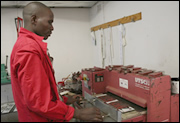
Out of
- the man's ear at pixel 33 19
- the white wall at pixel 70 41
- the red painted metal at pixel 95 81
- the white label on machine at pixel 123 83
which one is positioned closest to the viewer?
the man's ear at pixel 33 19

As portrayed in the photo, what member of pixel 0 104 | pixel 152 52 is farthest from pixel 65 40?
pixel 152 52

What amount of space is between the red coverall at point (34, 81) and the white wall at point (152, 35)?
1.13m

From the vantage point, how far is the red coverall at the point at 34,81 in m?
0.75

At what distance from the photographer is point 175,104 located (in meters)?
1.42

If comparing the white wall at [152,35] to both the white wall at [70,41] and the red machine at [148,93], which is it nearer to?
the red machine at [148,93]

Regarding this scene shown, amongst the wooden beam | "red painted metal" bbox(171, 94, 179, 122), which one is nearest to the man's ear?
"red painted metal" bbox(171, 94, 179, 122)

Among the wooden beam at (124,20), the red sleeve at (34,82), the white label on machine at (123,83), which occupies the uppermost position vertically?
the wooden beam at (124,20)

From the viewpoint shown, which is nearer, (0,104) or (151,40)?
(151,40)

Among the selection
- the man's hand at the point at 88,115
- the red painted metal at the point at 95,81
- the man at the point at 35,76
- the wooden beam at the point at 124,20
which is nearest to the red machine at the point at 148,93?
the red painted metal at the point at 95,81

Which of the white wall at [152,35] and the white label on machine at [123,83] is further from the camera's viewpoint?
the white wall at [152,35]

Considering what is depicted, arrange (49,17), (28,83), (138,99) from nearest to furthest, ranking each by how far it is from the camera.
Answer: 1. (28,83)
2. (49,17)
3. (138,99)

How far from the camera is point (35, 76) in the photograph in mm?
754

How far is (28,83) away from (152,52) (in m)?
1.88

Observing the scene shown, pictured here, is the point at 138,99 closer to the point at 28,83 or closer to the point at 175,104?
the point at 175,104
